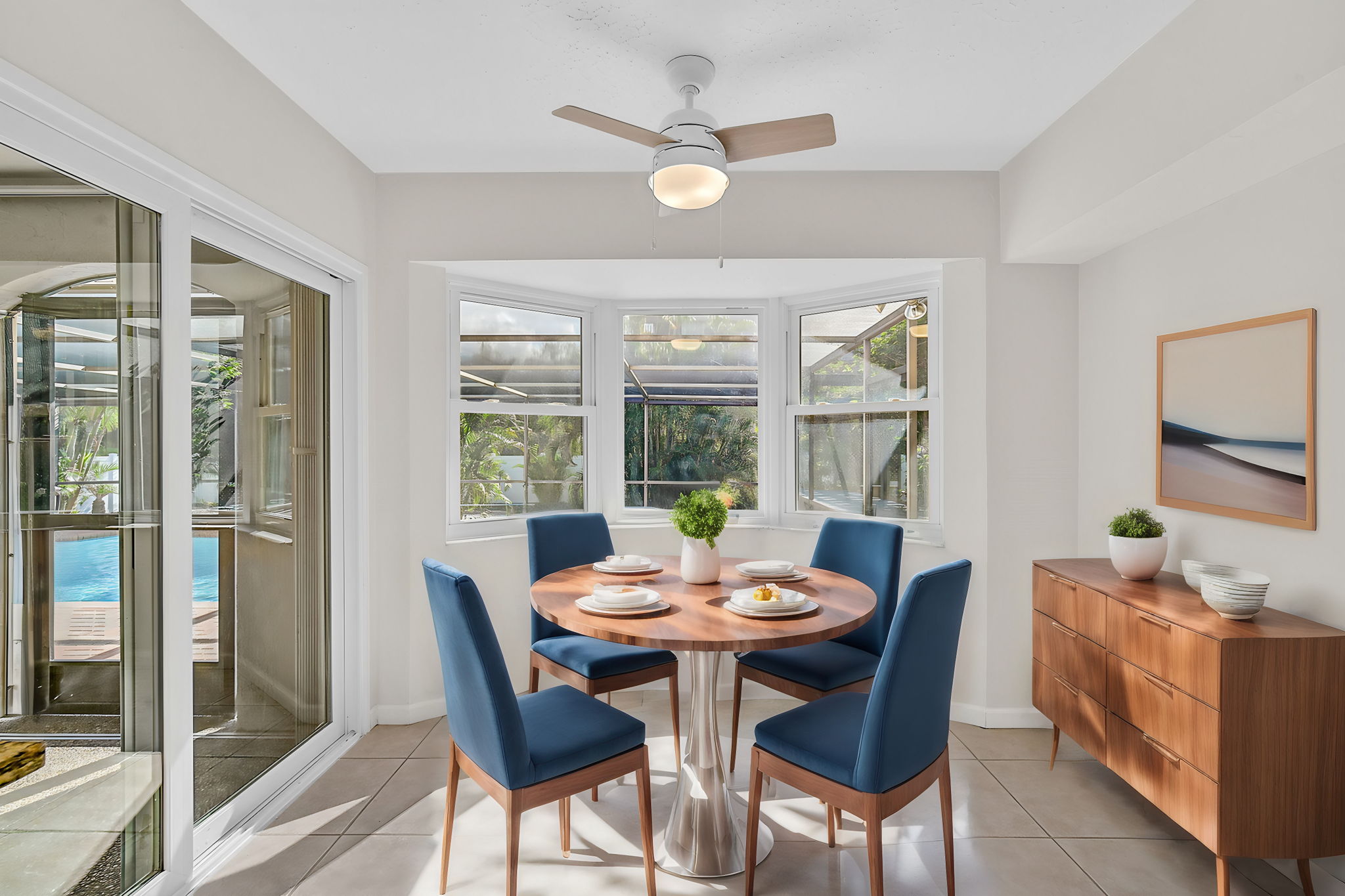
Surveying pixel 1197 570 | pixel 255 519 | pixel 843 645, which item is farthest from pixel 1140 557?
pixel 255 519

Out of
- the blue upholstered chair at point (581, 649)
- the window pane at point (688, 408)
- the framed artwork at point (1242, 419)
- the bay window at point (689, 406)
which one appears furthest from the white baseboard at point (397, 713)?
the framed artwork at point (1242, 419)

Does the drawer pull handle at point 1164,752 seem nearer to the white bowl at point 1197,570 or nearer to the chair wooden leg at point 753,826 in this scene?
the white bowl at point 1197,570

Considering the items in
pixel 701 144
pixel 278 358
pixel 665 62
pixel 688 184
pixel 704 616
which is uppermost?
pixel 665 62

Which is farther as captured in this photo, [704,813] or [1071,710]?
[1071,710]

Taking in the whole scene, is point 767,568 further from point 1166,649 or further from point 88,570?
point 88,570

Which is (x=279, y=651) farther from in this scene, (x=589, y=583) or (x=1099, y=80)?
(x=1099, y=80)

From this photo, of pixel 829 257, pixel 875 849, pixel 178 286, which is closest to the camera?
pixel 875 849

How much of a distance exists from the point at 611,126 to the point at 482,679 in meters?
1.60

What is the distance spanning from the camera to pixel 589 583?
2385 mm

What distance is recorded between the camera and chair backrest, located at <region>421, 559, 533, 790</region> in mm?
1627

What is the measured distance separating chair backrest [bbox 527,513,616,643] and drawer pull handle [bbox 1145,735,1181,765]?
2107 millimetres

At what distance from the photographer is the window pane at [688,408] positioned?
12.6ft

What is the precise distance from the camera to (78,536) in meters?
1.64

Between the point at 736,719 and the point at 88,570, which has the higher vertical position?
the point at 88,570
